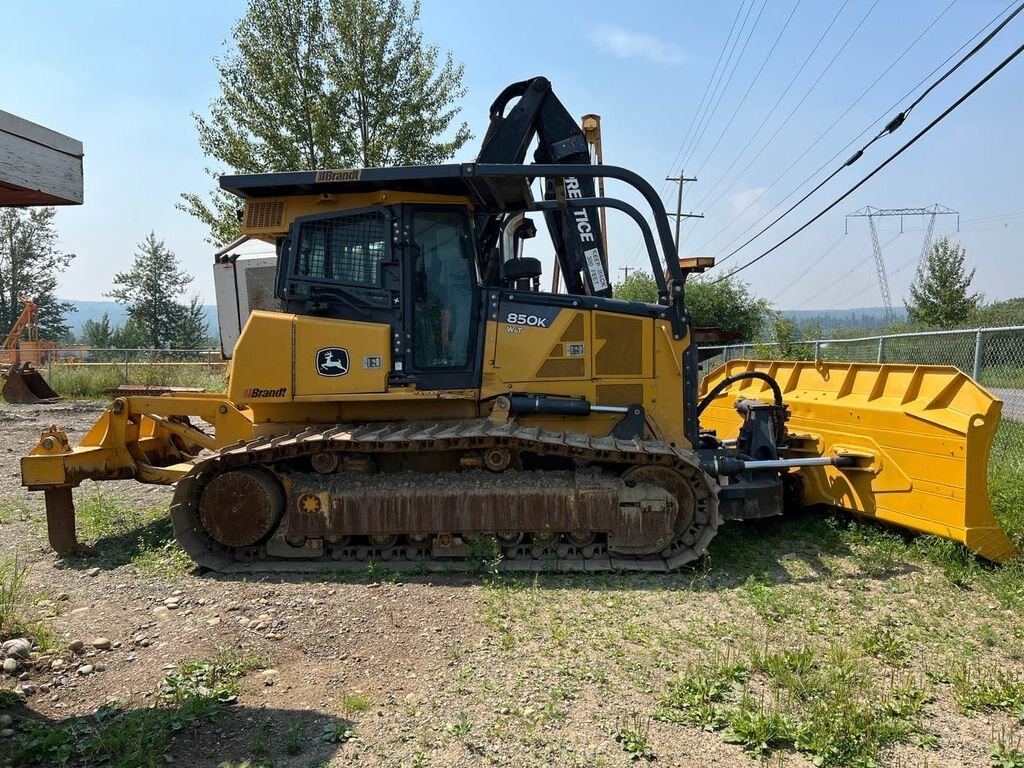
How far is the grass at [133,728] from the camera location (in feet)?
9.60

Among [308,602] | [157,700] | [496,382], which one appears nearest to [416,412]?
[496,382]

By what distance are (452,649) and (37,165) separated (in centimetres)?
306

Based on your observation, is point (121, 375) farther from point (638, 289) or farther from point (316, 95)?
point (638, 289)

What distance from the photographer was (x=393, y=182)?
5676 millimetres

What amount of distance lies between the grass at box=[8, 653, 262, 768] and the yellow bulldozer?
1.97m

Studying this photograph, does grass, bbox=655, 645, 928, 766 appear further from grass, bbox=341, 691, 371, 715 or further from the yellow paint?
the yellow paint

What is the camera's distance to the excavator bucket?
19.5m

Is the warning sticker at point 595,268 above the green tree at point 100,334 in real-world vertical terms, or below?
below

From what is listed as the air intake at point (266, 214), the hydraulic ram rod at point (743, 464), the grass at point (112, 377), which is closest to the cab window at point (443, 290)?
the air intake at point (266, 214)

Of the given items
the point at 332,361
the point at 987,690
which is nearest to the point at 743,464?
the point at 987,690

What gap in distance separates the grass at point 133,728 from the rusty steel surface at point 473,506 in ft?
6.12

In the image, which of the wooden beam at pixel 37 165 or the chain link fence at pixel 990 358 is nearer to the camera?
the wooden beam at pixel 37 165

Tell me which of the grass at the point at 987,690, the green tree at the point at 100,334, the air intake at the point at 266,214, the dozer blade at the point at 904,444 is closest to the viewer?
the grass at the point at 987,690

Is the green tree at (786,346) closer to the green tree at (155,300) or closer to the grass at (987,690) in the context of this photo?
the grass at (987,690)
